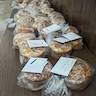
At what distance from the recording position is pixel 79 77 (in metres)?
0.94

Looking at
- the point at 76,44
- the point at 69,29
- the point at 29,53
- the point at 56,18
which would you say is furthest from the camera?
the point at 56,18

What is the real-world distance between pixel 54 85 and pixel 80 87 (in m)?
0.12

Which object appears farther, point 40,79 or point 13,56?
point 13,56

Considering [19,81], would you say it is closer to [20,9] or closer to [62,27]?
[62,27]

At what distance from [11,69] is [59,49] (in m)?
0.28

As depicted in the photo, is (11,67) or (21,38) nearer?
(11,67)

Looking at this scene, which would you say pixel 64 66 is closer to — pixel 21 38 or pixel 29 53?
pixel 29 53

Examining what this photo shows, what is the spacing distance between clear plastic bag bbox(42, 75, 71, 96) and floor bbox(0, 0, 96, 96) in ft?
0.15

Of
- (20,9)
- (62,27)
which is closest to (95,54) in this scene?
(62,27)

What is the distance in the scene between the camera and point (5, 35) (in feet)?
4.76

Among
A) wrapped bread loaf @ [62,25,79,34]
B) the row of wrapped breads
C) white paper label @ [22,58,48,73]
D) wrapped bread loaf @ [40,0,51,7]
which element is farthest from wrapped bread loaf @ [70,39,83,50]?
wrapped bread loaf @ [40,0,51,7]

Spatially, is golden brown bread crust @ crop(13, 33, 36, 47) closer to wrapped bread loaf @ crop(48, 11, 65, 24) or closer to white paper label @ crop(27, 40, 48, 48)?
white paper label @ crop(27, 40, 48, 48)

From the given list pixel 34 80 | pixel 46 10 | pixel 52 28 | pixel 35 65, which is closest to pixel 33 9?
pixel 46 10

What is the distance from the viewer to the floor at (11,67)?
96cm
